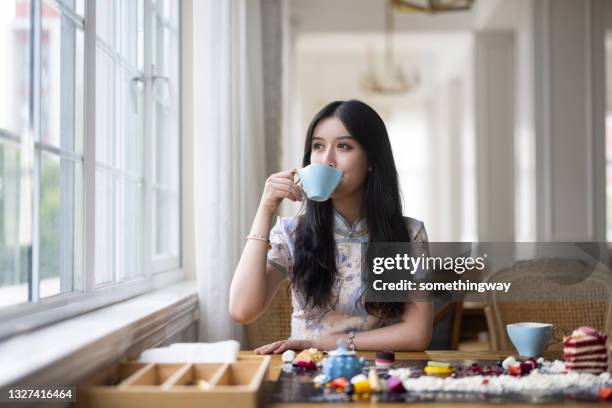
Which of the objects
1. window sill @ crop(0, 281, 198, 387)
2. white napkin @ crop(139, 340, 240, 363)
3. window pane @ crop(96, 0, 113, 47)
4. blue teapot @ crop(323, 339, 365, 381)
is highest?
window pane @ crop(96, 0, 113, 47)

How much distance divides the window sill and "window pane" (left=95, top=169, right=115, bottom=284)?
0.10 m

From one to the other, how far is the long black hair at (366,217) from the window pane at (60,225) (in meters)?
0.62

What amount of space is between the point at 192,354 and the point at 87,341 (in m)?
0.20

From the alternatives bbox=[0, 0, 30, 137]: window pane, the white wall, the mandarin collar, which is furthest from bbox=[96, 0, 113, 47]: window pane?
the white wall

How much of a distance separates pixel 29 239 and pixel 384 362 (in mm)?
760

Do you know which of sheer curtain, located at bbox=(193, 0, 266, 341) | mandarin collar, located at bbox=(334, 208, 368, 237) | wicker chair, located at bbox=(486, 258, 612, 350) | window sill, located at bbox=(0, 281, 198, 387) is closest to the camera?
window sill, located at bbox=(0, 281, 198, 387)

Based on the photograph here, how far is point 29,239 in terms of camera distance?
1.35 metres

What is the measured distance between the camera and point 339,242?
1937 millimetres

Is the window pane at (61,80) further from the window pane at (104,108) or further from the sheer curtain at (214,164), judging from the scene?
the sheer curtain at (214,164)

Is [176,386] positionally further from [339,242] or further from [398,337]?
[339,242]

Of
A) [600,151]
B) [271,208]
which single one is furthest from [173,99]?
[600,151]

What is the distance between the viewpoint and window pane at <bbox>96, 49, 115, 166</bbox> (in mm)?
1711

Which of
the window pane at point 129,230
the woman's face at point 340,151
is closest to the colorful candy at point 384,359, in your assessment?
the woman's face at point 340,151

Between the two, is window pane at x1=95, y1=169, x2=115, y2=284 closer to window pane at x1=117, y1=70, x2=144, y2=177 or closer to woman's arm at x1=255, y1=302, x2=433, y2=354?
window pane at x1=117, y1=70, x2=144, y2=177
